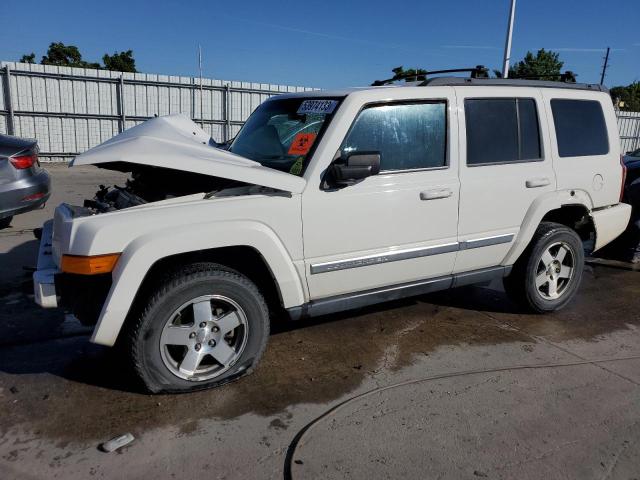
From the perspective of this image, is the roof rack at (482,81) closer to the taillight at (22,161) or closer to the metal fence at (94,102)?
the taillight at (22,161)

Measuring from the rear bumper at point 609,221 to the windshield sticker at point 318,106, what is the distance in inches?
108

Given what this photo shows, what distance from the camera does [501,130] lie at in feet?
13.6

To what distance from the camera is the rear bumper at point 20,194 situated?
253 inches

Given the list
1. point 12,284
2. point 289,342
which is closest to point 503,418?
point 289,342

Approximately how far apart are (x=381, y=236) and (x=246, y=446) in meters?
1.63

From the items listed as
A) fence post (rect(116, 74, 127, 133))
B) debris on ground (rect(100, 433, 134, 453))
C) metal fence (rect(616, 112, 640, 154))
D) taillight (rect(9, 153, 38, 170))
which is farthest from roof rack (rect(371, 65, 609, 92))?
metal fence (rect(616, 112, 640, 154))

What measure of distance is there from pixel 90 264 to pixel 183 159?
2.60 ft

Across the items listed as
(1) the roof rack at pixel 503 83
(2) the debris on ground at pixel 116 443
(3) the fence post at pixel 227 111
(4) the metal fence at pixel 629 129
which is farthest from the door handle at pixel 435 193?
(4) the metal fence at pixel 629 129

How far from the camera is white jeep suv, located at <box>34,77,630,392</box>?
9.95ft

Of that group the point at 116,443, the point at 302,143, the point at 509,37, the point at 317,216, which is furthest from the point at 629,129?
the point at 116,443

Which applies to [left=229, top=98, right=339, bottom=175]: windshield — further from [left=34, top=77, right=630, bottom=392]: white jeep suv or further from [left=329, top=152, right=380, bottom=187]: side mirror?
[left=329, top=152, right=380, bottom=187]: side mirror

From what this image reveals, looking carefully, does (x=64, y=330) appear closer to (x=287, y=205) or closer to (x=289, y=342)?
(x=289, y=342)

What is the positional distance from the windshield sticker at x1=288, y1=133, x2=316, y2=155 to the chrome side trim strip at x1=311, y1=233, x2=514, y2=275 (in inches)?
31.0

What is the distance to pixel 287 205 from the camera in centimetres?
329
